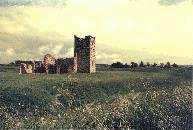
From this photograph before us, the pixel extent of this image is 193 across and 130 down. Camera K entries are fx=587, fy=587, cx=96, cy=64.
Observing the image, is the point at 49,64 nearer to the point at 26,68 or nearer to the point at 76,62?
the point at 26,68

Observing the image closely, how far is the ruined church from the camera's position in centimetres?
5331

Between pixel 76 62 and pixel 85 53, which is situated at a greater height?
pixel 85 53

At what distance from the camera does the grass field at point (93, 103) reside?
32.3 metres

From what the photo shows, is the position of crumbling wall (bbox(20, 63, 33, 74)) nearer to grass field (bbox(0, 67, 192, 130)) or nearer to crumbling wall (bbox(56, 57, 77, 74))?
crumbling wall (bbox(56, 57, 77, 74))

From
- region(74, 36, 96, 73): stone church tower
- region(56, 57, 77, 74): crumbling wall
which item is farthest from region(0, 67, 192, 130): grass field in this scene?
region(56, 57, 77, 74): crumbling wall

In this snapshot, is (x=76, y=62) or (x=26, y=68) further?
(x=26, y=68)

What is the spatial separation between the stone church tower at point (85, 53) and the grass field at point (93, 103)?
1044 centimetres

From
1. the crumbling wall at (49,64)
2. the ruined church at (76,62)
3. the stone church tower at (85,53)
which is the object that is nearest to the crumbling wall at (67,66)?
the ruined church at (76,62)

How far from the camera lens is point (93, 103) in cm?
3584

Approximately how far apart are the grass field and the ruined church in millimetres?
10448

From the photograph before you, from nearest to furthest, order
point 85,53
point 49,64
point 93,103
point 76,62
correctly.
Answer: point 93,103
point 76,62
point 85,53
point 49,64

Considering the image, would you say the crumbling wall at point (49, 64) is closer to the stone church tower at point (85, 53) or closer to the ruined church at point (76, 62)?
the ruined church at point (76, 62)

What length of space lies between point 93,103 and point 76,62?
1786cm

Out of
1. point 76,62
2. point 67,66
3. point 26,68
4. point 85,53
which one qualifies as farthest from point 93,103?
point 26,68
